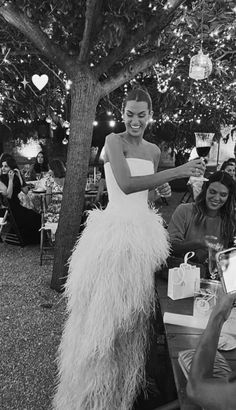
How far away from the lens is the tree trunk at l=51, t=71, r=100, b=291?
3227 mm

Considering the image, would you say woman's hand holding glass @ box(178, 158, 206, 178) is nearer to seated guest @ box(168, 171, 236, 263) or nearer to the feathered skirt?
the feathered skirt

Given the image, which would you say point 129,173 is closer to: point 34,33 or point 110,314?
point 110,314

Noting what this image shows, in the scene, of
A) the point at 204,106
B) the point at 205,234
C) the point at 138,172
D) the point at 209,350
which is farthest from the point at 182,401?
the point at 204,106

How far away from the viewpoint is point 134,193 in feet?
6.40

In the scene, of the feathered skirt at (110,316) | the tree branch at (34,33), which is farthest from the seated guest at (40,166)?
the feathered skirt at (110,316)

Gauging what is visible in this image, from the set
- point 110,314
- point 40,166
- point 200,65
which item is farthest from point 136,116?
point 40,166

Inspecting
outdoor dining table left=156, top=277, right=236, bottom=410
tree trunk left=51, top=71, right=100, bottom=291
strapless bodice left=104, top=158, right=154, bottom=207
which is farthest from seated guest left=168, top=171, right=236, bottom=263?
tree trunk left=51, top=71, right=100, bottom=291

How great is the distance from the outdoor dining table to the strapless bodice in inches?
18.4

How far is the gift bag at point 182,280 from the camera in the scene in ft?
5.20

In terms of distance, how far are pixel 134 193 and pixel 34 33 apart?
2.04m

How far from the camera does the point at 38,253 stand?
4801mm

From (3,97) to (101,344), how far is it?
5311mm

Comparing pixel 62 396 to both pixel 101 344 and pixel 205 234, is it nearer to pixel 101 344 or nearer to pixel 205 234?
pixel 101 344

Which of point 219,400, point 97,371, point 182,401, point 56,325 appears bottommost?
point 56,325
